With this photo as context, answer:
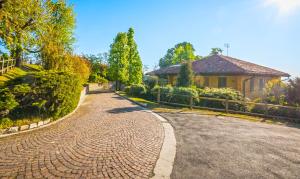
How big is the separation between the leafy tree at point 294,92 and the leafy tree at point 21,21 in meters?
19.6

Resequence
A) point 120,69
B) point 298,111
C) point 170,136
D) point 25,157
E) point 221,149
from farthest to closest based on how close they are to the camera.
Answer: point 120,69, point 298,111, point 170,136, point 221,149, point 25,157

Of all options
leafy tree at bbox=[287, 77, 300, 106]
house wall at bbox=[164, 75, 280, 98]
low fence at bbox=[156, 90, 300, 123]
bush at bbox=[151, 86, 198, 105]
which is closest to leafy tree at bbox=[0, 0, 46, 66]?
low fence at bbox=[156, 90, 300, 123]

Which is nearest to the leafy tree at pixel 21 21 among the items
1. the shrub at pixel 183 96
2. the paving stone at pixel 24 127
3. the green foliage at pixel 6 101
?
the green foliage at pixel 6 101

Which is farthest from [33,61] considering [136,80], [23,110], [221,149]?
[221,149]

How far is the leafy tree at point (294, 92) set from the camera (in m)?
14.5

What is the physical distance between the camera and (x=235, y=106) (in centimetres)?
1448

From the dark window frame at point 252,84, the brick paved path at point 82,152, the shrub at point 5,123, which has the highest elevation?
the dark window frame at point 252,84

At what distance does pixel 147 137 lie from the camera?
22.5 feet

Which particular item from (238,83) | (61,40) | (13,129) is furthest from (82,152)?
(61,40)

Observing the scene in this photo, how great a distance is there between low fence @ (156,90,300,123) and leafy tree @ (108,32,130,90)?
54.1ft

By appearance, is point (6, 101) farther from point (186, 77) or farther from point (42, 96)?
point (186, 77)

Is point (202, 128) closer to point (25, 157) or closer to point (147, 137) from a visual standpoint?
point (147, 137)

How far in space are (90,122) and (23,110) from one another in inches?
113

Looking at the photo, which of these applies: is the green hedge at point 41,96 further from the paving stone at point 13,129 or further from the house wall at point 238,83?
the house wall at point 238,83
